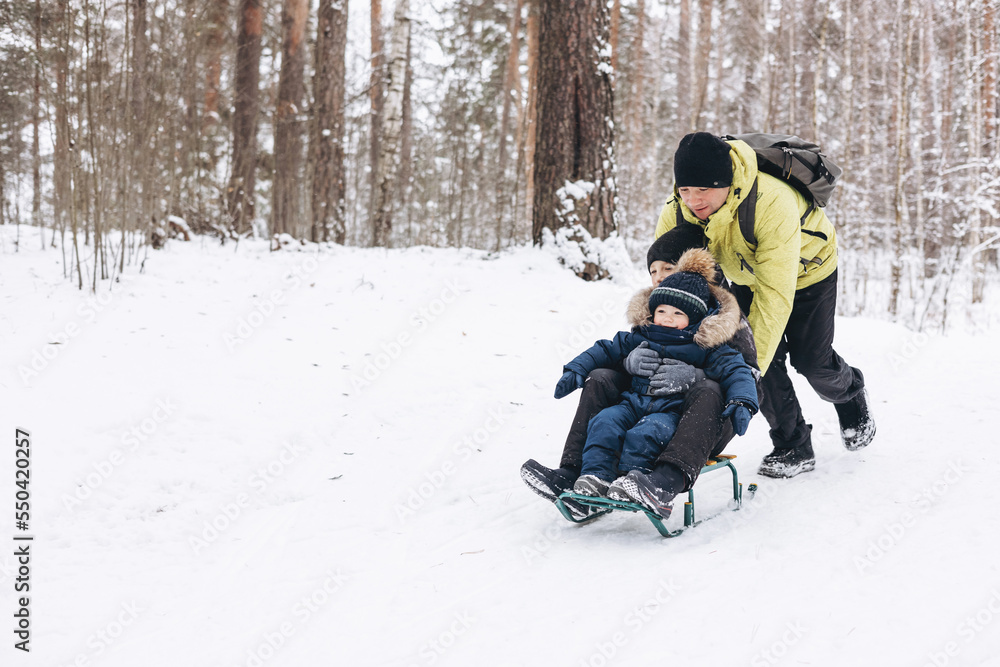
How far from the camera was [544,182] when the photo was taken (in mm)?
6762

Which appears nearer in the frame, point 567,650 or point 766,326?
point 567,650

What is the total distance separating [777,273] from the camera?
2746 mm

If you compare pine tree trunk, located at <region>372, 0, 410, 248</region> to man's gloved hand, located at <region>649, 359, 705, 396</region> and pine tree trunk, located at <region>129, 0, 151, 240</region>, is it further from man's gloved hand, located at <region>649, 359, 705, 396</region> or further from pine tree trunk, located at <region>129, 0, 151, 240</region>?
man's gloved hand, located at <region>649, 359, 705, 396</region>

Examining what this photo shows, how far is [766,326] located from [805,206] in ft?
2.08

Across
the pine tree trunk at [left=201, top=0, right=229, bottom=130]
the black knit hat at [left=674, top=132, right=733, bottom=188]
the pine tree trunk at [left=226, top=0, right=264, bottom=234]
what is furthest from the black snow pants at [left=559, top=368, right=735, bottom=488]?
the pine tree trunk at [left=201, top=0, right=229, bottom=130]

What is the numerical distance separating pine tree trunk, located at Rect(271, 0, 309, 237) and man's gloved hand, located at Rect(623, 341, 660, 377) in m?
5.98

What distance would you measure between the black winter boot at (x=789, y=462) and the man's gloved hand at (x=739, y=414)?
945mm

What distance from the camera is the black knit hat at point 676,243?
9.75 feet

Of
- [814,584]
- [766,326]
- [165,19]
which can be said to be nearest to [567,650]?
[814,584]

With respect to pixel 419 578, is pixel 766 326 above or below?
above

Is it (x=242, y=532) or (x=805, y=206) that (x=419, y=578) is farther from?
(x=805, y=206)

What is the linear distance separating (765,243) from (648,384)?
2.54 ft

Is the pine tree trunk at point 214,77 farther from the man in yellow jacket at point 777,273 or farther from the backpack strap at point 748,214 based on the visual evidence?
the backpack strap at point 748,214

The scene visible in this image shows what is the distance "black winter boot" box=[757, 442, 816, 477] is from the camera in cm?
329
